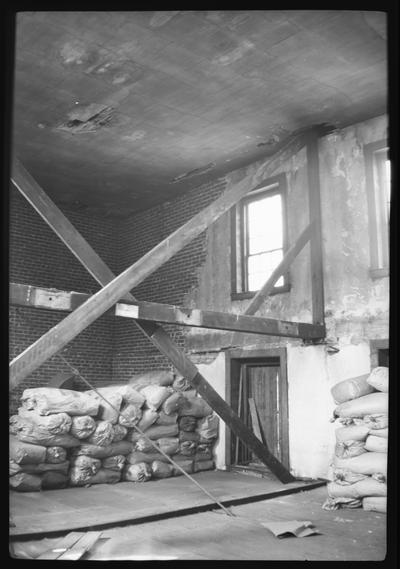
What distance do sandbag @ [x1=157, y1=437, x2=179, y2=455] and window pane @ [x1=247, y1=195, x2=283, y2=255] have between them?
2933mm

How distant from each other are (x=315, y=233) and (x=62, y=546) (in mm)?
4704

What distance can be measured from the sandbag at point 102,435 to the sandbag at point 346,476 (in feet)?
8.70

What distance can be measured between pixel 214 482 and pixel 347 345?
239 centimetres

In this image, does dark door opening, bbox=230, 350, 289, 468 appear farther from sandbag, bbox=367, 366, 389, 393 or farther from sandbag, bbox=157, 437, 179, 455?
sandbag, bbox=367, 366, 389, 393

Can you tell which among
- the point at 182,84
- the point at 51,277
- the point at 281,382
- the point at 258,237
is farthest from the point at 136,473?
the point at 182,84

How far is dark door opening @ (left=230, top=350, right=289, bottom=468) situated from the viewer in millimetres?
7086

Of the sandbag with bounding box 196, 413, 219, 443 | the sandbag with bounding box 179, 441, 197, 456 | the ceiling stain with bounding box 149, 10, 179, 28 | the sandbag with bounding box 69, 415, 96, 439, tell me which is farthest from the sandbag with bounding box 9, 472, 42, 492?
the ceiling stain with bounding box 149, 10, 179, 28

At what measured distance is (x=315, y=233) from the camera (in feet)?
22.9

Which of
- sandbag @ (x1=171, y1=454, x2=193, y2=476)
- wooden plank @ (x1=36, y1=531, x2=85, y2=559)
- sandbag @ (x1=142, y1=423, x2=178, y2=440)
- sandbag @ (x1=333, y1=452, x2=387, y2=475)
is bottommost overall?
sandbag @ (x1=171, y1=454, x2=193, y2=476)

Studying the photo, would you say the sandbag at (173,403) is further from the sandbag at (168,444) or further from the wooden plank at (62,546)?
the wooden plank at (62,546)

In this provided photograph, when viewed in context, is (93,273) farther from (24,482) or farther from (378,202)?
(378,202)

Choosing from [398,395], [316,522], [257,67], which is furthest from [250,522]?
[257,67]

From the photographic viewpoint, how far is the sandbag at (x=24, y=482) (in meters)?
5.75

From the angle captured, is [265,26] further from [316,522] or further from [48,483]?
[48,483]
